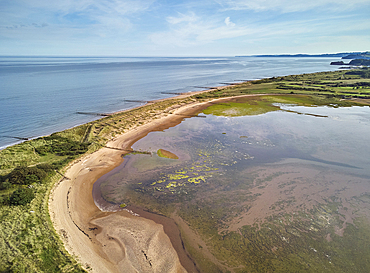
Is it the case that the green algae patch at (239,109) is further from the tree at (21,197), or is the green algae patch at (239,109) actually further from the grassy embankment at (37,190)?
the tree at (21,197)

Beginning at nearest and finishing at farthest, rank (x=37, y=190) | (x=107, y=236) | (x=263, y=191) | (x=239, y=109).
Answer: (x=107, y=236) → (x=37, y=190) → (x=263, y=191) → (x=239, y=109)

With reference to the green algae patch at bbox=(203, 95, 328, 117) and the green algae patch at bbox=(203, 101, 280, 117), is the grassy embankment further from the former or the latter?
the green algae patch at bbox=(203, 95, 328, 117)

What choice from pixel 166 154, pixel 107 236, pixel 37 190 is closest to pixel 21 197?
pixel 37 190

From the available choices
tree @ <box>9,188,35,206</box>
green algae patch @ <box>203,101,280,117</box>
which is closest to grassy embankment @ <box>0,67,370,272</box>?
tree @ <box>9,188,35,206</box>

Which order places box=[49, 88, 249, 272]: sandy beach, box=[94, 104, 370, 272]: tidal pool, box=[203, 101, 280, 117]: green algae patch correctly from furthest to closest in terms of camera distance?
box=[203, 101, 280, 117]: green algae patch, box=[94, 104, 370, 272]: tidal pool, box=[49, 88, 249, 272]: sandy beach

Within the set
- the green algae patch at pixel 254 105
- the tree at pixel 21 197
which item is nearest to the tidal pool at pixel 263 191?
the tree at pixel 21 197

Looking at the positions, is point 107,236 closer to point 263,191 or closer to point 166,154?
point 166,154

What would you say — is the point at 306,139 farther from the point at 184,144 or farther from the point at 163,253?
the point at 163,253
